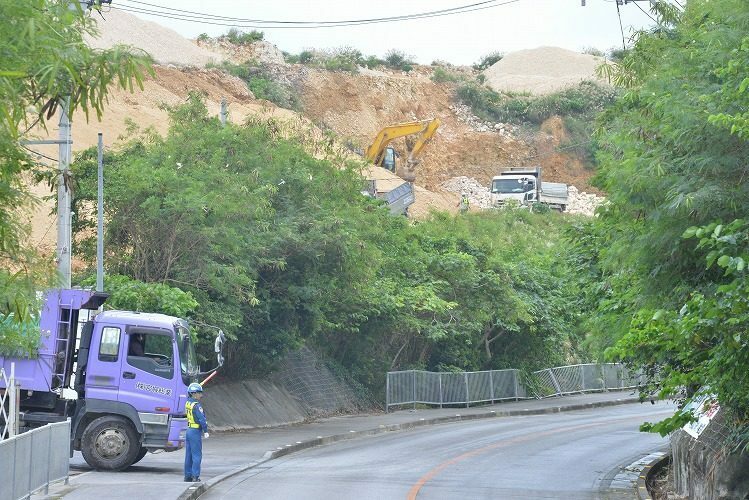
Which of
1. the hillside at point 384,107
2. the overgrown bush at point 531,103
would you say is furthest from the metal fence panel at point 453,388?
the overgrown bush at point 531,103

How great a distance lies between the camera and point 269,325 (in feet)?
108

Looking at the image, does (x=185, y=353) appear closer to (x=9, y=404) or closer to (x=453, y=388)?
(x=9, y=404)

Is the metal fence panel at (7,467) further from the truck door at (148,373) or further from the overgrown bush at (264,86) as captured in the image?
the overgrown bush at (264,86)

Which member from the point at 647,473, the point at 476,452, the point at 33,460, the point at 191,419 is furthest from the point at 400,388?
the point at 33,460

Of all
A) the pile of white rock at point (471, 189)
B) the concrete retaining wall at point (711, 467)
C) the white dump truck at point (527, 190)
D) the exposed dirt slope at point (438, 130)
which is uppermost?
the exposed dirt slope at point (438, 130)

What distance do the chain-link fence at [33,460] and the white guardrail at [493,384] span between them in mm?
23003

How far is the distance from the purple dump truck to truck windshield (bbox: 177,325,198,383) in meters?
0.10

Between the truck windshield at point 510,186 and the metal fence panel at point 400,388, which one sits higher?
the truck windshield at point 510,186

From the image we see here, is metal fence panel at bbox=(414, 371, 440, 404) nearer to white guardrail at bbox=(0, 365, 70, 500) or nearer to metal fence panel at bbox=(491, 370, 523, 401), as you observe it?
metal fence panel at bbox=(491, 370, 523, 401)

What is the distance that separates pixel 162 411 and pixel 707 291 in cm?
986

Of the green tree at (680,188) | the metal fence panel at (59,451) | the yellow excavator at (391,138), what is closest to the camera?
the green tree at (680,188)

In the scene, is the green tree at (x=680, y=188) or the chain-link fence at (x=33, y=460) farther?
the chain-link fence at (x=33, y=460)

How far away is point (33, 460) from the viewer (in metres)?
15.3

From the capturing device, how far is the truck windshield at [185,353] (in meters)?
20.9
